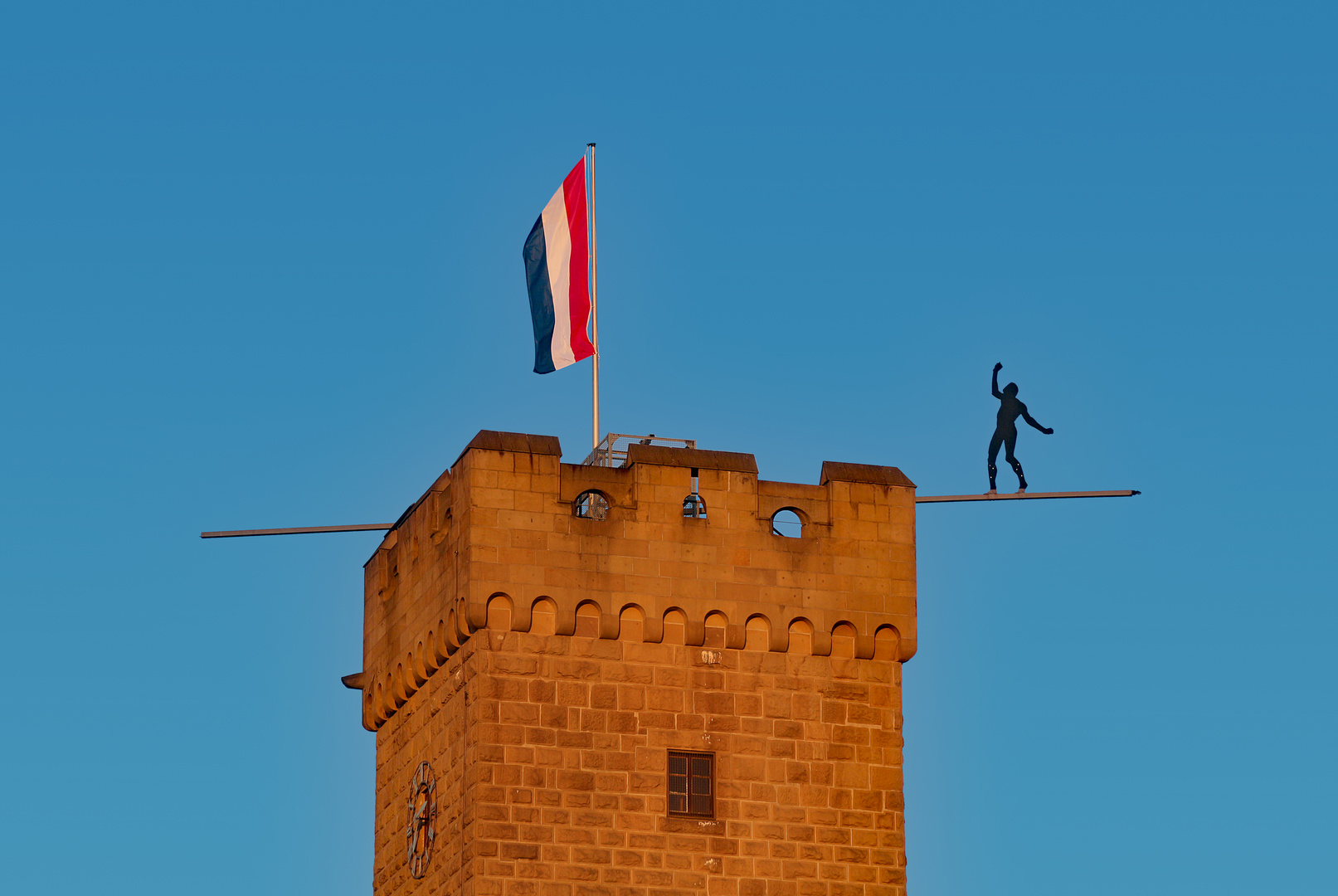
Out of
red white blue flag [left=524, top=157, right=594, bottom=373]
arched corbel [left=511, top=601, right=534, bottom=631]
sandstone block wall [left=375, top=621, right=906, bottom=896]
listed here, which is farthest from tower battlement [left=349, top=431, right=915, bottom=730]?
red white blue flag [left=524, top=157, right=594, bottom=373]

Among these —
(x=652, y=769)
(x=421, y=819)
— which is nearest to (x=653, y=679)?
(x=652, y=769)

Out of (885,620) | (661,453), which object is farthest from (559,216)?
(885,620)

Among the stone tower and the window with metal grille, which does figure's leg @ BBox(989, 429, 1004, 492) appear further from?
the window with metal grille

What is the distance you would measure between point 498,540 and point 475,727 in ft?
8.23

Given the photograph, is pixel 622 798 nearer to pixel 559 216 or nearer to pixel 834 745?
pixel 834 745

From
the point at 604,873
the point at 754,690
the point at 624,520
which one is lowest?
the point at 604,873

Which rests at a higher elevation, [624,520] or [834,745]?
[624,520]

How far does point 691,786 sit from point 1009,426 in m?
7.52

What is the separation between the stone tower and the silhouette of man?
1.96 meters

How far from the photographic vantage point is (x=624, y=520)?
119 ft

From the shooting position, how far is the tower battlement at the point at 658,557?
1399 inches

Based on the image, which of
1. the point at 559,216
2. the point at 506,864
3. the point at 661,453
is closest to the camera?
the point at 506,864

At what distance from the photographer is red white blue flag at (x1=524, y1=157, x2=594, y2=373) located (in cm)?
4028

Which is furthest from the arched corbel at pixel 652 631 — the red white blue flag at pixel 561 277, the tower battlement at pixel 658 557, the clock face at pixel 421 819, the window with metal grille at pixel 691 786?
the red white blue flag at pixel 561 277
